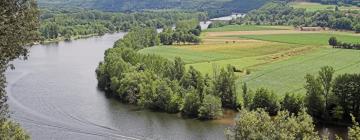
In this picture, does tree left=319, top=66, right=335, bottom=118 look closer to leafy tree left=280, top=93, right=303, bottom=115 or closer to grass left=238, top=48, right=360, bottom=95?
leafy tree left=280, top=93, right=303, bottom=115

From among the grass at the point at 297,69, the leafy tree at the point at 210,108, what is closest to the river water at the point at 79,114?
the leafy tree at the point at 210,108

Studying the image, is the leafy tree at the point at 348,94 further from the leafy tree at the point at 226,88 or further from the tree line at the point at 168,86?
the tree line at the point at 168,86

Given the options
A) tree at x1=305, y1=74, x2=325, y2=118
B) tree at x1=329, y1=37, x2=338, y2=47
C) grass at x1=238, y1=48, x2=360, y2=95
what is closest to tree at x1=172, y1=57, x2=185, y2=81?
grass at x1=238, y1=48, x2=360, y2=95

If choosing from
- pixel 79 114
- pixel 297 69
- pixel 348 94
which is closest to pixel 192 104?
pixel 79 114

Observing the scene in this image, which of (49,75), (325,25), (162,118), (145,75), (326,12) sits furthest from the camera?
(326,12)

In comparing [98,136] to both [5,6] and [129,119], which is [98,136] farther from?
[5,6]

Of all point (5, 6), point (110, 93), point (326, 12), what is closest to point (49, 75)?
point (110, 93)

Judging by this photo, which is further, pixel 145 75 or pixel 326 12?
pixel 326 12

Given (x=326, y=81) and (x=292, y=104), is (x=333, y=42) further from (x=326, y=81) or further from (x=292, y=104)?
(x=292, y=104)
